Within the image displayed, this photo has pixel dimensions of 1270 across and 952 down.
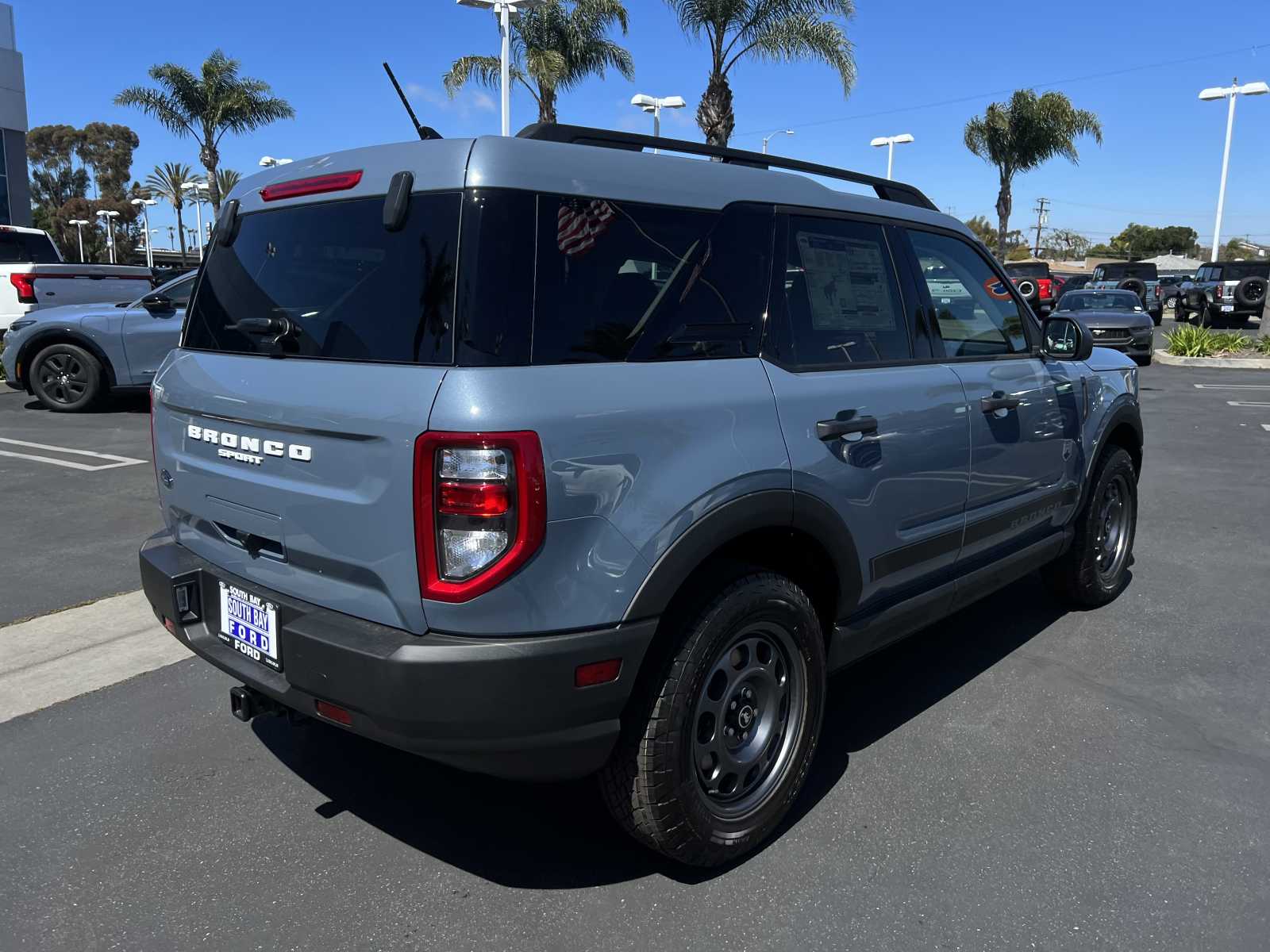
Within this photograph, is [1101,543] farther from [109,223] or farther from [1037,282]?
[109,223]

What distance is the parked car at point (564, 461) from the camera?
7.45 ft

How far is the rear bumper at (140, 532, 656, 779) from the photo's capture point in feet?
7.39

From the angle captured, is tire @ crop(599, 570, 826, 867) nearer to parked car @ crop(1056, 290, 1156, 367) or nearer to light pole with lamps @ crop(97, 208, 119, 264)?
parked car @ crop(1056, 290, 1156, 367)

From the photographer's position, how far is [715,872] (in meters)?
2.83

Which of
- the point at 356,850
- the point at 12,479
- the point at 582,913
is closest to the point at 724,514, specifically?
the point at 582,913

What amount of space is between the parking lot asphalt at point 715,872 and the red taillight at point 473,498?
114 cm

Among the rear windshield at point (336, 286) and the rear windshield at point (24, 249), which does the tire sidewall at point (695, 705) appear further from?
the rear windshield at point (24, 249)

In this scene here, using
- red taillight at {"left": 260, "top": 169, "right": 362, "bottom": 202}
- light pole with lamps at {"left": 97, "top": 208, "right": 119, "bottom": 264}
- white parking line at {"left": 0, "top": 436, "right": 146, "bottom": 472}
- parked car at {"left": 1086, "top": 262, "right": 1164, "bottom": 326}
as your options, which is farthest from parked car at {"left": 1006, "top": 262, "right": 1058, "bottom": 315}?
light pole with lamps at {"left": 97, "top": 208, "right": 119, "bottom": 264}

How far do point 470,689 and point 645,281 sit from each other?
3.73 feet

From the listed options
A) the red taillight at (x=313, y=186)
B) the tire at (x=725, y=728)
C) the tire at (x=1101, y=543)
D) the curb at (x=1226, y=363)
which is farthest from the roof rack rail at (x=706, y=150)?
the curb at (x=1226, y=363)

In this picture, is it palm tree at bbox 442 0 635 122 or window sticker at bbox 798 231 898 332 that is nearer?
window sticker at bbox 798 231 898 332

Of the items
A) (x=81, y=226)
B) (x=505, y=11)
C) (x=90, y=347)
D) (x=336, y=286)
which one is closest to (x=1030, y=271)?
(x=505, y=11)

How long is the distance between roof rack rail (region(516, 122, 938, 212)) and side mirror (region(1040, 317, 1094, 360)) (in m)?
0.82

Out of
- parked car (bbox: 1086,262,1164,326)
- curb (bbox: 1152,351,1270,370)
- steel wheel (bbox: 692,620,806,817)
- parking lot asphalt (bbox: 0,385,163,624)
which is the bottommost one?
parking lot asphalt (bbox: 0,385,163,624)
